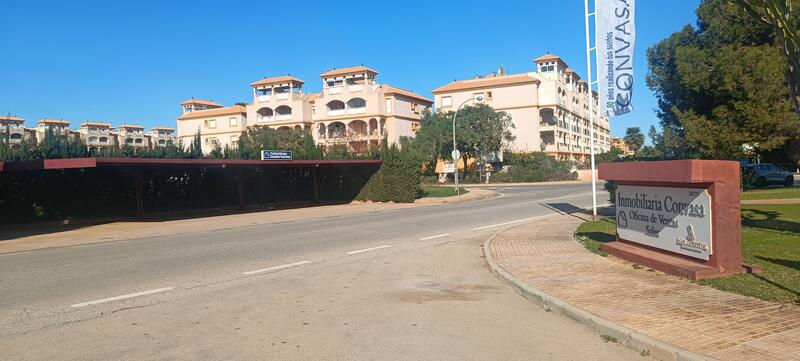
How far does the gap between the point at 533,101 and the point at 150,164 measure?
185 ft

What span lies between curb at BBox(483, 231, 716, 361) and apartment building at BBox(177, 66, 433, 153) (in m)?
59.7

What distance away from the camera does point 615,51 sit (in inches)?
576

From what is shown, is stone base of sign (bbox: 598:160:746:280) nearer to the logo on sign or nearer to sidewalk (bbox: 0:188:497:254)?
the logo on sign

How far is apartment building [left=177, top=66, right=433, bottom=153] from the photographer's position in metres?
70.8

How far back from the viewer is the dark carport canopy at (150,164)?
19266mm

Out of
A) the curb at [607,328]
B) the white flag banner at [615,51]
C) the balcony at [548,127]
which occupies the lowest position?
the curb at [607,328]

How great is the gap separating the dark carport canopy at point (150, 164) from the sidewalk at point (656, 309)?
15.7m

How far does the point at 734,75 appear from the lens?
79.2 feet

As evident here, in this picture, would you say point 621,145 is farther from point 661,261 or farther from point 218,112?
point 661,261

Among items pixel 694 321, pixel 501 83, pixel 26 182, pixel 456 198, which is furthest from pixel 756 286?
pixel 501 83

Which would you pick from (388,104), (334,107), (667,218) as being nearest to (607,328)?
(667,218)

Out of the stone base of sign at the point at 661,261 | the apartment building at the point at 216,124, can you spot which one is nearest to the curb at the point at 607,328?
the stone base of sign at the point at 661,261

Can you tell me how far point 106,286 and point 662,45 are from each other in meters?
33.3

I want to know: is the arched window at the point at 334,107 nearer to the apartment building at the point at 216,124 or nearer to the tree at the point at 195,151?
the apartment building at the point at 216,124
